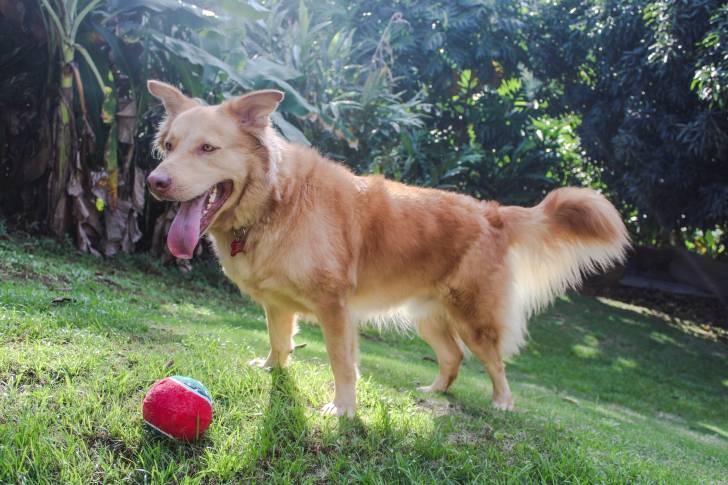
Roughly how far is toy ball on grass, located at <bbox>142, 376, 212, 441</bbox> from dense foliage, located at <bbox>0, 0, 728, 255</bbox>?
18.1 feet

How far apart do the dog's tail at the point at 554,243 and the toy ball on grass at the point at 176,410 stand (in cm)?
284

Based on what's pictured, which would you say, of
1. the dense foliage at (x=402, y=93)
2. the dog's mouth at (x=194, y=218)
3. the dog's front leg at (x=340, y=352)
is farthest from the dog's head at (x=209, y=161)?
the dense foliage at (x=402, y=93)

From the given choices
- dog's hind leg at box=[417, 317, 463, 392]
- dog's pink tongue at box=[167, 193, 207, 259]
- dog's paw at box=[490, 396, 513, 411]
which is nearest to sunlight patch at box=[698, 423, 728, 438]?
dog's paw at box=[490, 396, 513, 411]

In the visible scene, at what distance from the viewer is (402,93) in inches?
583

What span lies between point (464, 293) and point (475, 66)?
13.4 metres

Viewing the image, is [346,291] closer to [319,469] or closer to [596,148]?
[319,469]

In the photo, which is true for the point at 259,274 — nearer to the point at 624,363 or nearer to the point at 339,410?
the point at 339,410

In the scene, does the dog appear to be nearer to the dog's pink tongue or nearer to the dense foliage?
the dog's pink tongue

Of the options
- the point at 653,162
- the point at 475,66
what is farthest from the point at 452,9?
the point at 653,162

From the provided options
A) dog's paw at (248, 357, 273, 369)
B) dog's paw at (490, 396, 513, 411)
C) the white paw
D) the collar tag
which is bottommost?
the white paw

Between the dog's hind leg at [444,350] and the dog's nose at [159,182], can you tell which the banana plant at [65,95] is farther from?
the dog's hind leg at [444,350]

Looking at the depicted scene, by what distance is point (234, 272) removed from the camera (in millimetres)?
4344

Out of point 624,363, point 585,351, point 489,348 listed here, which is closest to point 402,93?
point 585,351

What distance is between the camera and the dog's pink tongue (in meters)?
3.90
